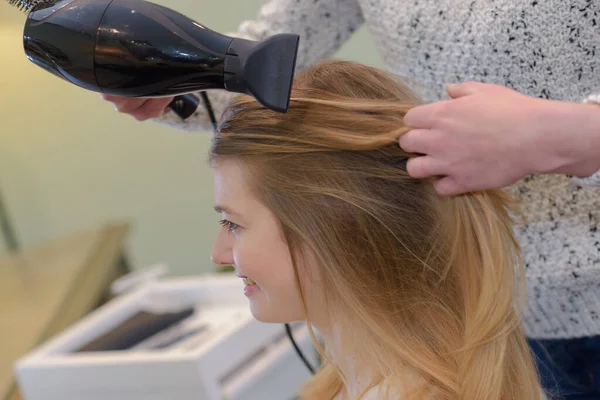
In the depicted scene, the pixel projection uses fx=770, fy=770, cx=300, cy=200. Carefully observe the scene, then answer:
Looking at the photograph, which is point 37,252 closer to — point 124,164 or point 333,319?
point 124,164

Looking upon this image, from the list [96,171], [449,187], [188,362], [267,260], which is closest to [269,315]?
[267,260]

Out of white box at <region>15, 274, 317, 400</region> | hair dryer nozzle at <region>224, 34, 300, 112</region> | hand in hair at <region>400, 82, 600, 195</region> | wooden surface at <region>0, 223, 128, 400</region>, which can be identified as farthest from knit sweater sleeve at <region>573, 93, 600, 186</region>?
wooden surface at <region>0, 223, 128, 400</region>

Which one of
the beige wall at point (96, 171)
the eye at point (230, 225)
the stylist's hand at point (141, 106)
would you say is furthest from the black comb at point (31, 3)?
the beige wall at point (96, 171)

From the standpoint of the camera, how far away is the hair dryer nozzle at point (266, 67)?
62cm

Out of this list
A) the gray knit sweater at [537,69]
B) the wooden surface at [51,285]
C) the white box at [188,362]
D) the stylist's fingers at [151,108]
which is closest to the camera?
the gray knit sweater at [537,69]

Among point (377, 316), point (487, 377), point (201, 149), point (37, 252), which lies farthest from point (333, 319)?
point (37, 252)

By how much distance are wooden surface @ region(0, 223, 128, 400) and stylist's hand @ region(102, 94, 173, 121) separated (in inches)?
39.1

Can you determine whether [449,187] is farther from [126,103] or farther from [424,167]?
[126,103]

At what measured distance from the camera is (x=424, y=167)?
0.65 metres

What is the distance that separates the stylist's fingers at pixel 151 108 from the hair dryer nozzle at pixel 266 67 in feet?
0.81

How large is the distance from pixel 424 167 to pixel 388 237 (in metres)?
Result: 0.14

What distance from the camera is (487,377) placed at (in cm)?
75

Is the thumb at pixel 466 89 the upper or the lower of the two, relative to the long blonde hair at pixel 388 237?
upper

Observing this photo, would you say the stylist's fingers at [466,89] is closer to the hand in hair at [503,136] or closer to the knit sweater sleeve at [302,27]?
the hand in hair at [503,136]
